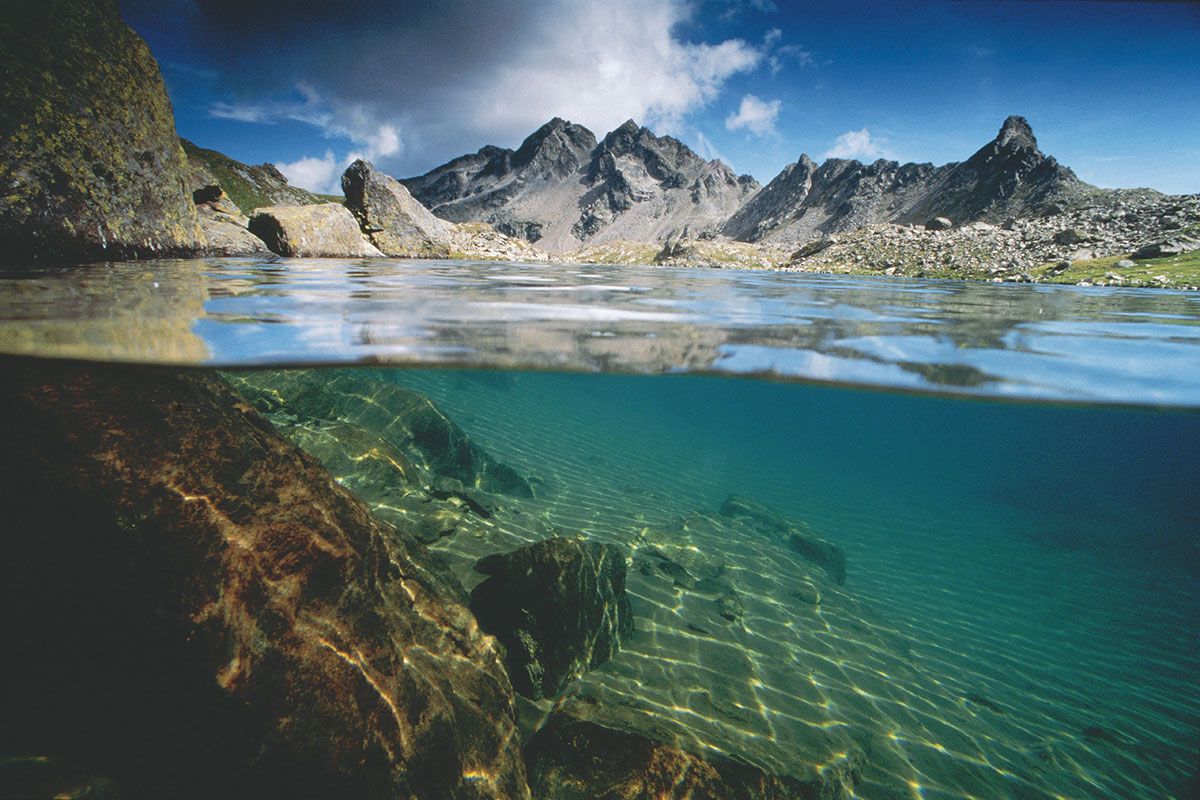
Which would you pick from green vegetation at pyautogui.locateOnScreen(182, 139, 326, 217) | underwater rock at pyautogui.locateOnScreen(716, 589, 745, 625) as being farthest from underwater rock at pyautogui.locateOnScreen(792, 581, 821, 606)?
green vegetation at pyautogui.locateOnScreen(182, 139, 326, 217)

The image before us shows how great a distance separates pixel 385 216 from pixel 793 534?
28.7 metres

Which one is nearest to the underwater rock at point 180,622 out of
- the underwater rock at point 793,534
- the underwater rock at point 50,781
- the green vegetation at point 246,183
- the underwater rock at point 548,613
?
the underwater rock at point 50,781

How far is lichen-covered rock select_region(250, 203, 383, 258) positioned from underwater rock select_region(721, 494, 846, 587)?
1929 centimetres

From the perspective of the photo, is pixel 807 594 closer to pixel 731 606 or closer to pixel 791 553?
pixel 731 606

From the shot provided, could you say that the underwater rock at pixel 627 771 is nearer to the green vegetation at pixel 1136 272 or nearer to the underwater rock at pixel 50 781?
the underwater rock at pixel 50 781

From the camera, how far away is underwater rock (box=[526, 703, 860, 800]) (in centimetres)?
344

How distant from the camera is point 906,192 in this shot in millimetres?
138375

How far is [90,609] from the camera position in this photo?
2.45m

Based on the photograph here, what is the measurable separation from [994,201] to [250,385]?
455 ft

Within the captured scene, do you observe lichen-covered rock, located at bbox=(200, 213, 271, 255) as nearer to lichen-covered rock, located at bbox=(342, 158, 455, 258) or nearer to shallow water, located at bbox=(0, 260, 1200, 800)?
shallow water, located at bbox=(0, 260, 1200, 800)

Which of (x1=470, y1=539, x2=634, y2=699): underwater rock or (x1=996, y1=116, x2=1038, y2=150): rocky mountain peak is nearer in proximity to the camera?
(x1=470, y1=539, x2=634, y2=699): underwater rock

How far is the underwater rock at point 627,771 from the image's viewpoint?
11.3 feet

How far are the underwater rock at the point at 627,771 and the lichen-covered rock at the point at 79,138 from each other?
7932mm

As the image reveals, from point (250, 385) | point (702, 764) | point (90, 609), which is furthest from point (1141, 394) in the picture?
point (250, 385)
